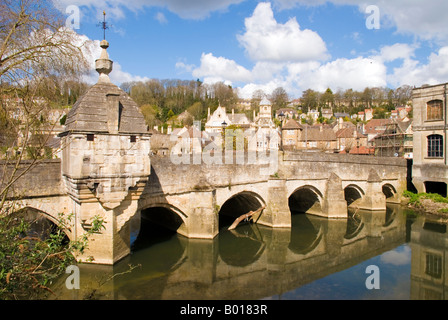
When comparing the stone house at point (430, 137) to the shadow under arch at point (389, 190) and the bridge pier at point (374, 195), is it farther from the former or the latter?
the bridge pier at point (374, 195)

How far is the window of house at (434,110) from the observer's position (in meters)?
23.9

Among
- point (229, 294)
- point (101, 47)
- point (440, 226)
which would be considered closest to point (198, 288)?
point (229, 294)

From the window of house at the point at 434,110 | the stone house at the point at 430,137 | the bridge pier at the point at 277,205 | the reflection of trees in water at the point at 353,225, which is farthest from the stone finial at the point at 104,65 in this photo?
the window of house at the point at 434,110

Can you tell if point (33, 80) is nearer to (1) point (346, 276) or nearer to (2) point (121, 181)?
(2) point (121, 181)

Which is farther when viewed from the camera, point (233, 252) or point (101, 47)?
point (233, 252)

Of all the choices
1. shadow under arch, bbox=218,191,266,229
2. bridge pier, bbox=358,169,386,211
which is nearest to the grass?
bridge pier, bbox=358,169,386,211

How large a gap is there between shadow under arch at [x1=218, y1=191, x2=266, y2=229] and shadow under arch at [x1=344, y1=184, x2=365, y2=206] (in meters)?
9.35

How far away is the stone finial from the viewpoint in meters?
11.9

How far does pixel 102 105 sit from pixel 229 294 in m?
8.70

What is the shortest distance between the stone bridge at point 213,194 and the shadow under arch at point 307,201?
0.24ft

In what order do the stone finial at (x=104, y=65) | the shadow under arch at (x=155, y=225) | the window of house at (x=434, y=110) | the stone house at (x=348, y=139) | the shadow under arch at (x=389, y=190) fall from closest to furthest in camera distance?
the stone finial at (x=104, y=65), the shadow under arch at (x=155, y=225), the window of house at (x=434, y=110), the shadow under arch at (x=389, y=190), the stone house at (x=348, y=139)

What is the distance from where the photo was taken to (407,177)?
27.3 m
